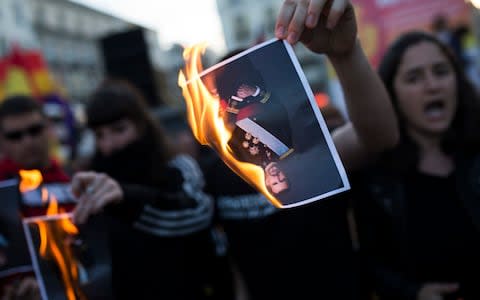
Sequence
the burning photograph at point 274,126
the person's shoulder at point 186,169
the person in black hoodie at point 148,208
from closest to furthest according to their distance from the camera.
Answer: the burning photograph at point 274,126, the person in black hoodie at point 148,208, the person's shoulder at point 186,169

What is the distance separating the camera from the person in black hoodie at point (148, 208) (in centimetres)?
158

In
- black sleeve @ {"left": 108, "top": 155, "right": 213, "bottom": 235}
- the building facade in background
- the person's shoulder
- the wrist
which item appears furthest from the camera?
the building facade in background

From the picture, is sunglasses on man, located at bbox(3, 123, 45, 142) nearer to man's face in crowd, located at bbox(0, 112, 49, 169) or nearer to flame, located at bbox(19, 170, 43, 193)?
man's face in crowd, located at bbox(0, 112, 49, 169)

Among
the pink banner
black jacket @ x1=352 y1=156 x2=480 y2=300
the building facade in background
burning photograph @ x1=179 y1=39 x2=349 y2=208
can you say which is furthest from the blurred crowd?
the building facade in background

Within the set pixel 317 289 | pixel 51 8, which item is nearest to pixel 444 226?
pixel 317 289

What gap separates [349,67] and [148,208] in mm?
787

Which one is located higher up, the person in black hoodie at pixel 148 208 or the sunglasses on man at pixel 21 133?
the sunglasses on man at pixel 21 133

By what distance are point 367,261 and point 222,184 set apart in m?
0.62

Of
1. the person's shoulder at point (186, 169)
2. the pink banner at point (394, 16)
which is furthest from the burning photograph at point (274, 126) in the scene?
the pink banner at point (394, 16)

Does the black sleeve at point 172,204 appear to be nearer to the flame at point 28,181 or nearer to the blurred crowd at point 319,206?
the blurred crowd at point 319,206

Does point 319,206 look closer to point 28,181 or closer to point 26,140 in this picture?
point 28,181

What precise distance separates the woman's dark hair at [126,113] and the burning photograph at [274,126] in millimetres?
1080

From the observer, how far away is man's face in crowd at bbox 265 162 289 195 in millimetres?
899

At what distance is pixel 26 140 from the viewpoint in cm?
197
